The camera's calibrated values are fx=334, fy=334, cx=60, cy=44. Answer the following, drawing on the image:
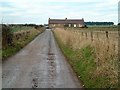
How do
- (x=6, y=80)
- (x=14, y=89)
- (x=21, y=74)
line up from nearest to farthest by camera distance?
(x=14, y=89) → (x=6, y=80) → (x=21, y=74)

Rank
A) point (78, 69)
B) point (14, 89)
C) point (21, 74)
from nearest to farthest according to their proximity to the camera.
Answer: point (14, 89) → point (21, 74) → point (78, 69)

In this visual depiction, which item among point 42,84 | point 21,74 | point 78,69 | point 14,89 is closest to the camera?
point 14,89

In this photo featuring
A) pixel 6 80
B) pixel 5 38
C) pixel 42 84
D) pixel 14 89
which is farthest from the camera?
pixel 5 38

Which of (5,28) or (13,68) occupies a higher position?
(5,28)

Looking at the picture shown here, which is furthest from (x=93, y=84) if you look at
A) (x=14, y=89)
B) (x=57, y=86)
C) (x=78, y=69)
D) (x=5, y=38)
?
(x=5, y=38)

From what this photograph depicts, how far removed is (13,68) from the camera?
16.9m

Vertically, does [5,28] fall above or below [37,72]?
above

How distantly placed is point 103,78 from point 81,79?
1.54m

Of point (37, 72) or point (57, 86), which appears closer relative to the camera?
point (57, 86)

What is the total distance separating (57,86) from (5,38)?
16.7 meters

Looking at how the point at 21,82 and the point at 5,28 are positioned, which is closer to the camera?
the point at 21,82

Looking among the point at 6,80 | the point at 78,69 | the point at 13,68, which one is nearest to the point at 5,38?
the point at 13,68

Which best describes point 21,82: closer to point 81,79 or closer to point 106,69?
point 81,79

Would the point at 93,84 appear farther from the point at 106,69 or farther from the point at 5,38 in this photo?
the point at 5,38
